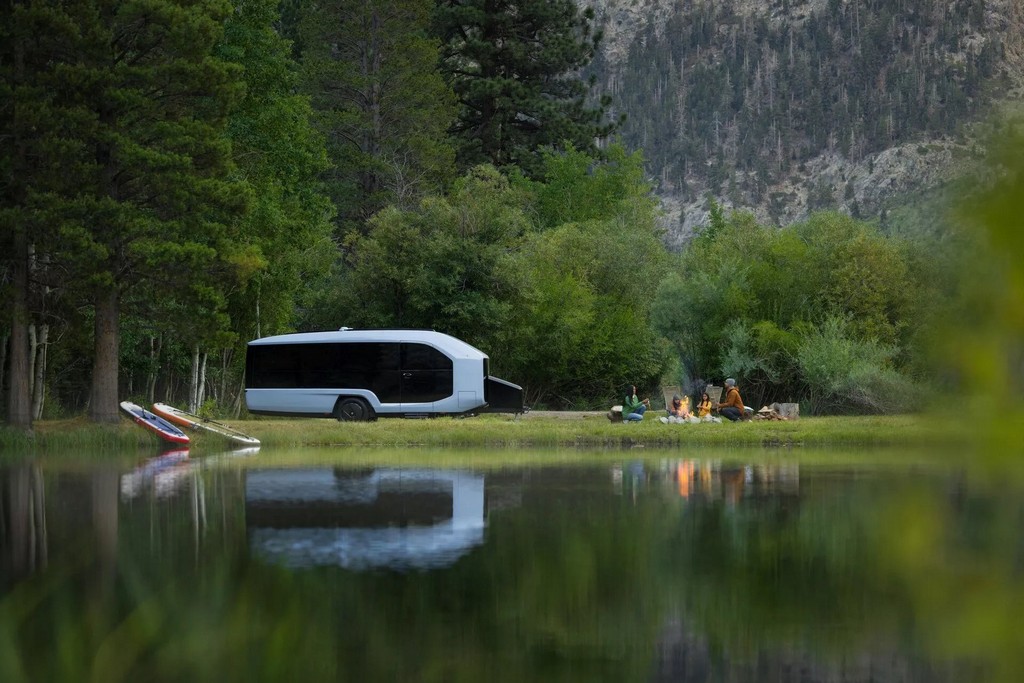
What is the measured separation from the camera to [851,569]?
35.5 feet

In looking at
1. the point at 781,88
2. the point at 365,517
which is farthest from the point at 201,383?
the point at 781,88

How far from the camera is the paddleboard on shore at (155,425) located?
2897 cm

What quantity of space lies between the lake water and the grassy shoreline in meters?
10.6

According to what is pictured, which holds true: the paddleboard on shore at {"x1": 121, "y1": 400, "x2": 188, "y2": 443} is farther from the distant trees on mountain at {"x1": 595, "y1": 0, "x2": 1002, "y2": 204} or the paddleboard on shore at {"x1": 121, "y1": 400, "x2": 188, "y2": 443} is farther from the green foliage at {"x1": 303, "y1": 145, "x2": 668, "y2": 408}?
the distant trees on mountain at {"x1": 595, "y1": 0, "x2": 1002, "y2": 204}

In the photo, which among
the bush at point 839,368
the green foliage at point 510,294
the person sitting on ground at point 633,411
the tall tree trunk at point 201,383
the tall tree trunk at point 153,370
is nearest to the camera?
the person sitting on ground at point 633,411

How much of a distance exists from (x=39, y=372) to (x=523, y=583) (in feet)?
86.8

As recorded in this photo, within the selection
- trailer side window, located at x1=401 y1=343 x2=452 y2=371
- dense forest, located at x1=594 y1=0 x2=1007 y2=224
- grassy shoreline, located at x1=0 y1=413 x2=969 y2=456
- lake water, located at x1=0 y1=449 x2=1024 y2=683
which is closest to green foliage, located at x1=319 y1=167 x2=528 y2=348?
trailer side window, located at x1=401 y1=343 x2=452 y2=371

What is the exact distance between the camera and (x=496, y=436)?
2988 cm

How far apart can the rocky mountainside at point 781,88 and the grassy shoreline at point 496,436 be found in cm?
12628

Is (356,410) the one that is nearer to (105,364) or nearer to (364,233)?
(105,364)

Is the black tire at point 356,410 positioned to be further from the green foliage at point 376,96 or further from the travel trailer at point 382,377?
the green foliage at point 376,96

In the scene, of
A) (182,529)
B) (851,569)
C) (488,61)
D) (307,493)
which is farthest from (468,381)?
(488,61)

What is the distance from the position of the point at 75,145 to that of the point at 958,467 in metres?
28.6

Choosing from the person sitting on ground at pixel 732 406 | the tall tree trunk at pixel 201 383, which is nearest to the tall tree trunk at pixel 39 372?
the tall tree trunk at pixel 201 383
